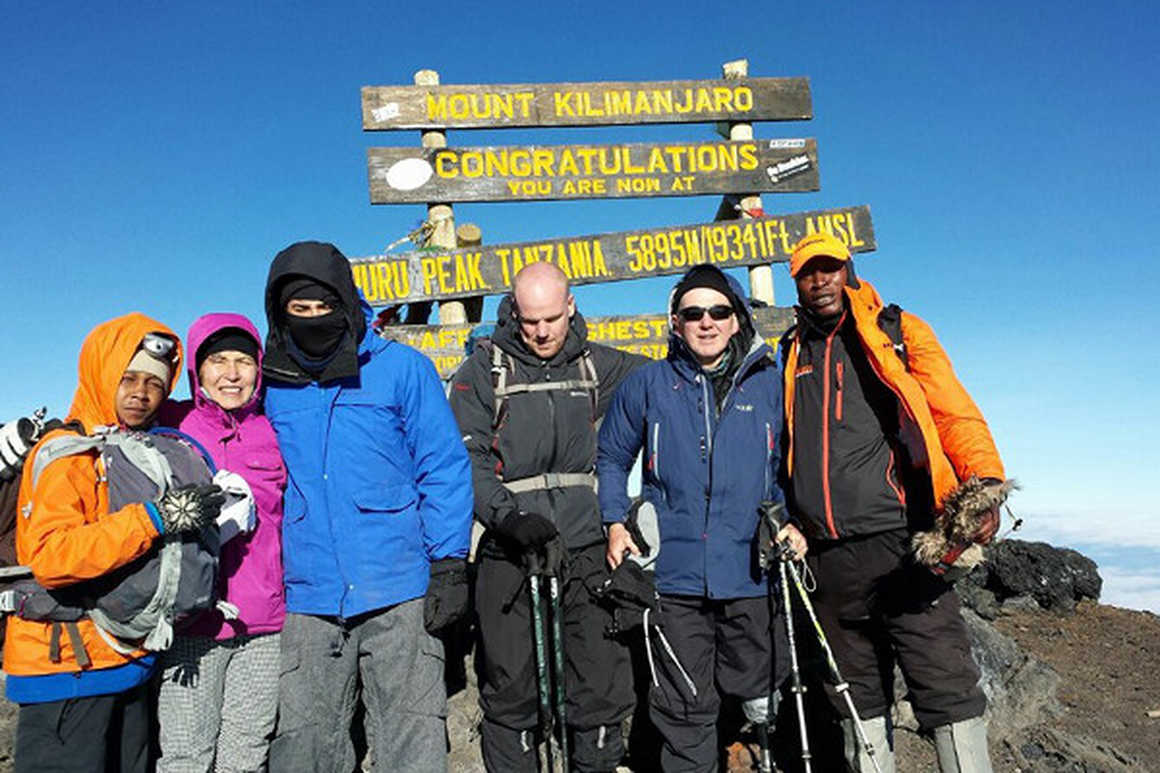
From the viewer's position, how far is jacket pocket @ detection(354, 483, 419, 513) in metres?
4.44

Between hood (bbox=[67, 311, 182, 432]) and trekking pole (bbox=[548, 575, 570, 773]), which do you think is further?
trekking pole (bbox=[548, 575, 570, 773])

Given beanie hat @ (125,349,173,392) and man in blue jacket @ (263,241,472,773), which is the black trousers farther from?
beanie hat @ (125,349,173,392)

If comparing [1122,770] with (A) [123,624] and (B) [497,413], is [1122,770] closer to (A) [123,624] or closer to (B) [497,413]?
(B) [497,413]

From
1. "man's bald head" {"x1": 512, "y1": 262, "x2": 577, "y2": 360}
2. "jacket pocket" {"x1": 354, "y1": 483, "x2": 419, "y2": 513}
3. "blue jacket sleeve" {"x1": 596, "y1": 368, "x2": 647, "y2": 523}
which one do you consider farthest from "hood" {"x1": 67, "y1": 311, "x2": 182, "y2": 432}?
"blue jacket sleeve" {"x1": 596, "y1": 368, "x2": 647, "y2": 523}

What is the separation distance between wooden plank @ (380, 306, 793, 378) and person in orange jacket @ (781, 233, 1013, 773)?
15.2 feet

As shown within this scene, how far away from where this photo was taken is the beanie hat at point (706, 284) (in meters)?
4.91

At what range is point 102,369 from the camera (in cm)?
419

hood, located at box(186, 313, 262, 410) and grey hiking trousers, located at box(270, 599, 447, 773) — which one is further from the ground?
hood, located at box(186, 313, 262, 410)

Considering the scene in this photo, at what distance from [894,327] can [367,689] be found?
3.56m

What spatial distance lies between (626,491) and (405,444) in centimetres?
137

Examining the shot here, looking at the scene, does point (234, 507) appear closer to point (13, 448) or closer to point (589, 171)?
point (13, 448)

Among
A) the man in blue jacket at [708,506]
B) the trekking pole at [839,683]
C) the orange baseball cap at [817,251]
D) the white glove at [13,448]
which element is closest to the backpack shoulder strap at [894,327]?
the orange baseball cap at [817,251]

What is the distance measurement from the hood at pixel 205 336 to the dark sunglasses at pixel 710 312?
2471 mm

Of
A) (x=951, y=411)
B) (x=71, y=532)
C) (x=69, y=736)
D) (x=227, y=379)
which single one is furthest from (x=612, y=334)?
(x=69, y=736)
